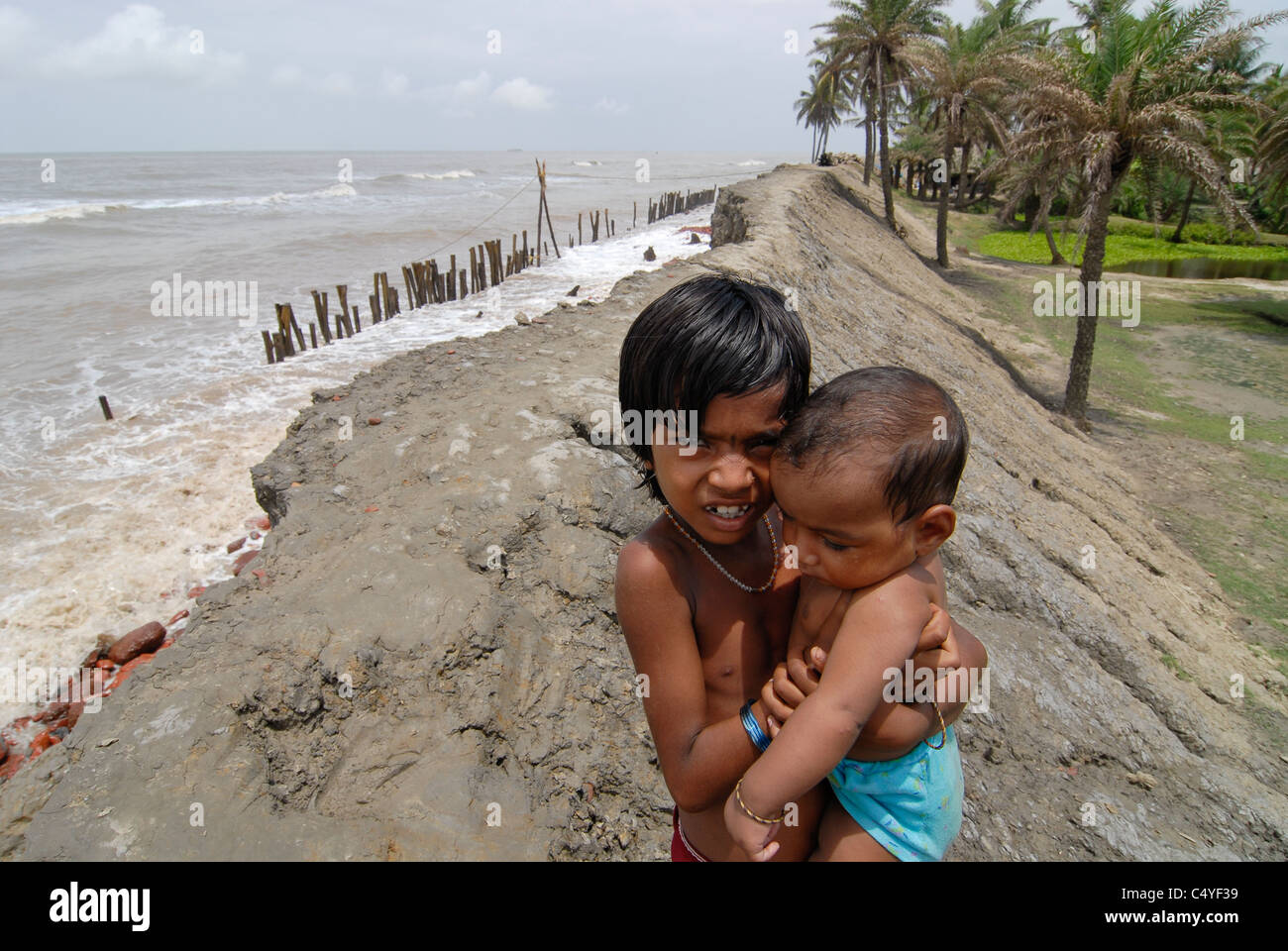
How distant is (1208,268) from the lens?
86.2 feet

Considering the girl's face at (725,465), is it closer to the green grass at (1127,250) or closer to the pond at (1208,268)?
the green grass at (1127,250)

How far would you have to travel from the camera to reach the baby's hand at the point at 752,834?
138cm

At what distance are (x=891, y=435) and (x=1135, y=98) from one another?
12.5 metres

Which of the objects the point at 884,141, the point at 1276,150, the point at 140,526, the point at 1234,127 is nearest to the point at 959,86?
the point at 884,141

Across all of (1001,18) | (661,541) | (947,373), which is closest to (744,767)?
(661,541)

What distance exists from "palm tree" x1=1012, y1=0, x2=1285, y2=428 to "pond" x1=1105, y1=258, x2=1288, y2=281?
17339 millimetres

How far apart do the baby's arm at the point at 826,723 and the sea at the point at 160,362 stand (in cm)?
750

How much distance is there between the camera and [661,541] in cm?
160

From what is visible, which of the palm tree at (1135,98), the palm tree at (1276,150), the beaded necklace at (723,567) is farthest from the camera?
the palm tree at (1276,150)

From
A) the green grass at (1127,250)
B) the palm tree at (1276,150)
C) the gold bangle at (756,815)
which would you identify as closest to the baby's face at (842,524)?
the gold bangle at (756,815)

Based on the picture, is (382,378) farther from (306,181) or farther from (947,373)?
(306,181)

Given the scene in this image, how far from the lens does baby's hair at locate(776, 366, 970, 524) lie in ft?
4.88

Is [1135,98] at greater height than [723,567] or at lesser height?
greater

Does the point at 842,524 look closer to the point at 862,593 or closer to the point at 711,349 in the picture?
the point at 862,593
